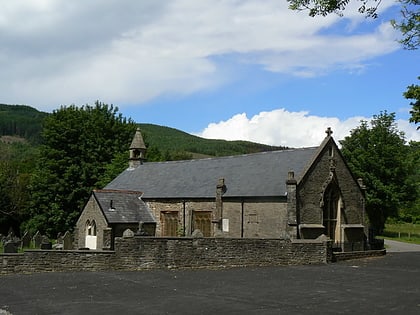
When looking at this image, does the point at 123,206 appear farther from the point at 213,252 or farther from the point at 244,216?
the point at 213,252

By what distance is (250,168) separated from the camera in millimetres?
34625

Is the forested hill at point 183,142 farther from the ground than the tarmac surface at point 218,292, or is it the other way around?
the forested hill at point 183,142

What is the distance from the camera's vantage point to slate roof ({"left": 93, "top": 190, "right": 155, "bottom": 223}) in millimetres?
33500

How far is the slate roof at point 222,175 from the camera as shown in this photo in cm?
3149

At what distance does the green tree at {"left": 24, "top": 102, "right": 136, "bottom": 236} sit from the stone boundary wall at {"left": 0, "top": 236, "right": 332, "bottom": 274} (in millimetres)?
30429

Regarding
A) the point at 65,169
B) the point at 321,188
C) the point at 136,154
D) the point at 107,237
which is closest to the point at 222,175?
the point at 321,188

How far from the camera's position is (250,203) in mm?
31078

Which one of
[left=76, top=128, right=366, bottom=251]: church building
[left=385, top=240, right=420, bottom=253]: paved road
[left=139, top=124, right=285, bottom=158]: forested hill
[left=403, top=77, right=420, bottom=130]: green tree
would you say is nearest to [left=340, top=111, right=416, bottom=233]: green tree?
[left=385, top=240, right=420, bottom=253]: paved road

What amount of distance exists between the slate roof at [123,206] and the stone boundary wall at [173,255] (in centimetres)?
1056

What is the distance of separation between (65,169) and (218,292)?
4142cm

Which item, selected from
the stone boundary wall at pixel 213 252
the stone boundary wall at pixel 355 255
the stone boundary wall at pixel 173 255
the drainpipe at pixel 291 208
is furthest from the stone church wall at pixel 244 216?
the stone boundary wall at pixel 173 255

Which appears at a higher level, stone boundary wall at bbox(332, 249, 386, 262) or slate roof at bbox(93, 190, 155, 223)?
slate roof at bbox(93, 190, 155, 223)

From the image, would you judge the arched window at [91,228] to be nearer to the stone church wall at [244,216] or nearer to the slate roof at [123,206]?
the slate roof at [123,206]

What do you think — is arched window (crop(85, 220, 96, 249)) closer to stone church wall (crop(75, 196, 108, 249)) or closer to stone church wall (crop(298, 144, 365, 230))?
stone church wall (crop(75, 196, 108, 249))
